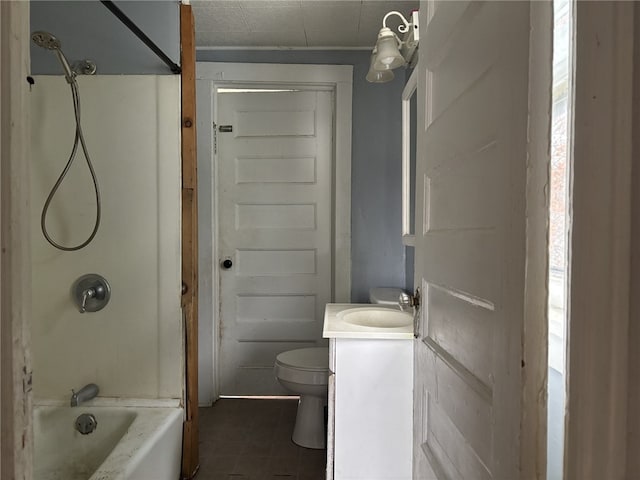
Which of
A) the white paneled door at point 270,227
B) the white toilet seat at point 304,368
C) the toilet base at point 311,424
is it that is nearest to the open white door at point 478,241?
the white toilet seat at point 304,368

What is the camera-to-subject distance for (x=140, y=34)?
5.19ft

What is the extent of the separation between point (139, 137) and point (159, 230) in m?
0.41

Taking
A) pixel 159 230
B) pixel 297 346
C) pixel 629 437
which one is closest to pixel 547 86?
pixel 629 437

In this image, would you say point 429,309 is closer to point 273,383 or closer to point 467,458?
point 467,458

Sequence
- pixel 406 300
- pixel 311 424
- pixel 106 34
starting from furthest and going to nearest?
pixel 311 424 → pixel 106 34 → pixel 406 300

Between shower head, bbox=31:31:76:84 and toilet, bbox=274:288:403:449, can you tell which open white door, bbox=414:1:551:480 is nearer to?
toilet, bbox=274:288:403:449

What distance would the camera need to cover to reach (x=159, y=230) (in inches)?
70.1

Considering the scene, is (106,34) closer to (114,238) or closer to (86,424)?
(114,238)

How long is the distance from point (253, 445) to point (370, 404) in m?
1.02

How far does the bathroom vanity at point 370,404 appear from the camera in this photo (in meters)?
1.49

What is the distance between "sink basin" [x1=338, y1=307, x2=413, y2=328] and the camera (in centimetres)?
186

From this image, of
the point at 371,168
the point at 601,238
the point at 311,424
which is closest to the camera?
the point at 601,238

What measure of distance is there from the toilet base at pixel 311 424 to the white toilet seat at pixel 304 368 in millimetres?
199

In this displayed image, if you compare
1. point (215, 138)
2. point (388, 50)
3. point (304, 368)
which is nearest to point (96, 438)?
point (304, 368)
